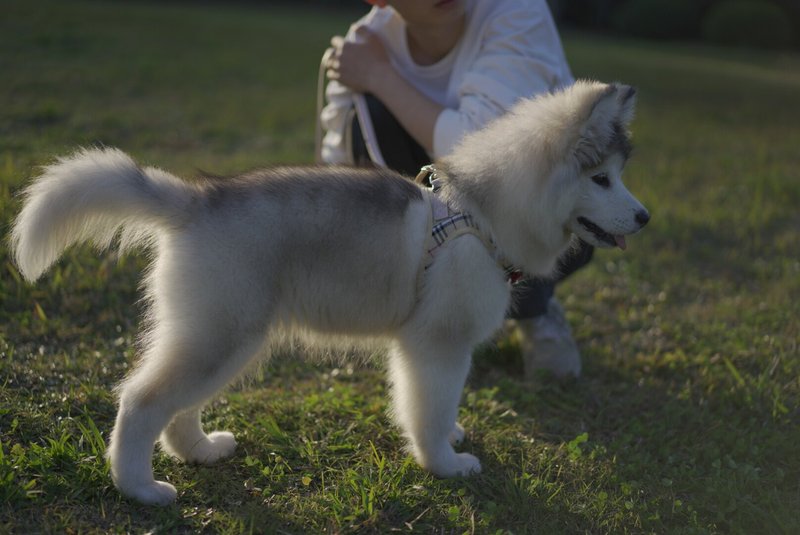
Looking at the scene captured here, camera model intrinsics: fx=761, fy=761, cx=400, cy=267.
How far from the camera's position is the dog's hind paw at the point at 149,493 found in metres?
2.51

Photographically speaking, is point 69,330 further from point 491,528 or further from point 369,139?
point 491,528

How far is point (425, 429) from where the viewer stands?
111 inches

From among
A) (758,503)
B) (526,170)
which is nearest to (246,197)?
(526,170)

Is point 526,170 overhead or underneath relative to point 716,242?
overhead

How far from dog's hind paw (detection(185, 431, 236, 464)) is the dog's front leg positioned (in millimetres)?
653

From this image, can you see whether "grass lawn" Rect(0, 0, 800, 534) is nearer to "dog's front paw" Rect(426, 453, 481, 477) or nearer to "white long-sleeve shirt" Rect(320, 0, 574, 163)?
"dog's front paw" Rect(426, 453, 481, 477)

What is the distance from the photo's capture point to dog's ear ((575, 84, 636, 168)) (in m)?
2.54

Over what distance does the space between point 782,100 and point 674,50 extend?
8.06m

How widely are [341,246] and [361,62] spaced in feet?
5.81

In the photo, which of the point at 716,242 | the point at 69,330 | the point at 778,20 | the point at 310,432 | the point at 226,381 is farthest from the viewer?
the point at 778,20

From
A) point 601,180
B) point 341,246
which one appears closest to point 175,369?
point 341,246

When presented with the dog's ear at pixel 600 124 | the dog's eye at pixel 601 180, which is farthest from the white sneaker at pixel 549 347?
the dog's ear at pixel 600 124

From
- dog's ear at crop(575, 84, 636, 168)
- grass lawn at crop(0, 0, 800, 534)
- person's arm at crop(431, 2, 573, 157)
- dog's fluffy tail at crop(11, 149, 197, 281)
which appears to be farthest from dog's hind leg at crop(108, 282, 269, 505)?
person's arm at crop(431, 2, 573, 157)

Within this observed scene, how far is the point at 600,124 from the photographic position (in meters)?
2.59
